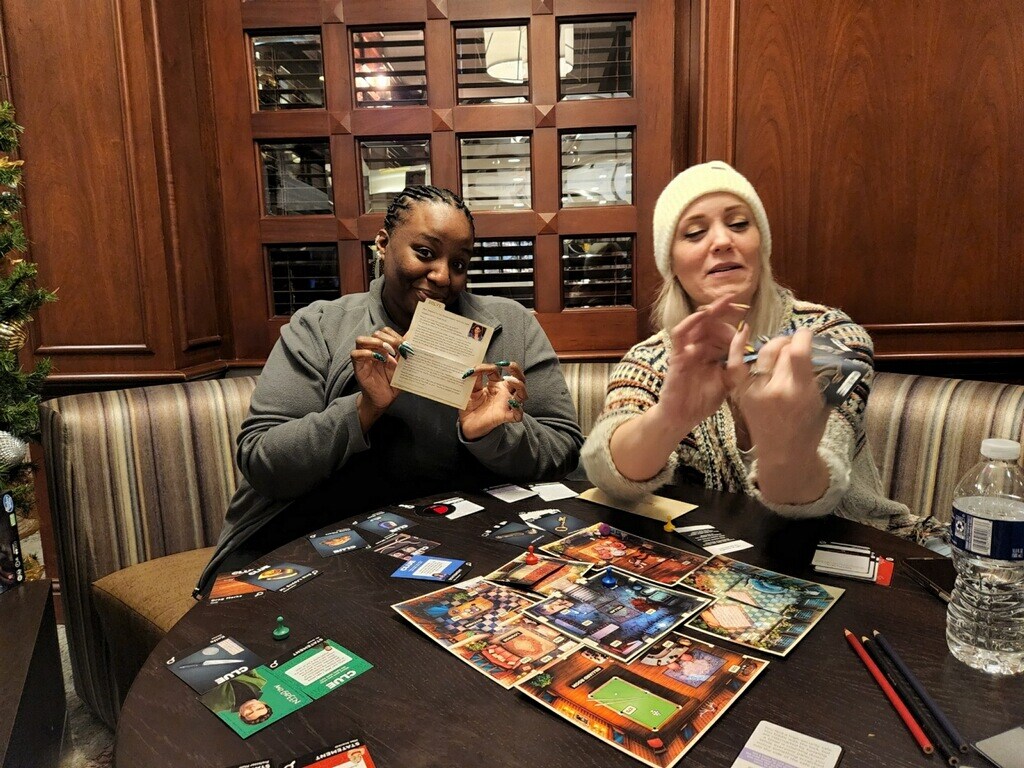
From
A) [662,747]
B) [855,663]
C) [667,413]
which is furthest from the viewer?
[667,413]

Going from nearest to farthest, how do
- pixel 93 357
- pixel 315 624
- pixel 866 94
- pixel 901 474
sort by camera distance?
pixel 315 624, pixel 901 474, pixel 866 94, pixel 93 357

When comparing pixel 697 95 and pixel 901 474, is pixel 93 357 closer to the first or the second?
pixel 697 95

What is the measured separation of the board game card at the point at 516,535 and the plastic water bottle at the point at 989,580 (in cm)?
58

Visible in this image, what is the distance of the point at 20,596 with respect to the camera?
145cm

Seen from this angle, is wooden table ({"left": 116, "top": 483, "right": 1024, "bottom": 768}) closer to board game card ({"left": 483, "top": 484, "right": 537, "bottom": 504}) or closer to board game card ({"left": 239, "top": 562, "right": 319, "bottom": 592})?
board game card ({"left": 239, "top": 562, "right": 319, "bottom": 592})

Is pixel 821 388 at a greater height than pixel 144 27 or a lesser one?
lesser

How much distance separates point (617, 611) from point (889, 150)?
1965 millimetres

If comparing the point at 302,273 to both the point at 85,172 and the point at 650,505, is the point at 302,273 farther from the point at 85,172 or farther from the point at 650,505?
the point at 650,505

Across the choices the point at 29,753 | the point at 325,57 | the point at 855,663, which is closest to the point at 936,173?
the point at 855,663

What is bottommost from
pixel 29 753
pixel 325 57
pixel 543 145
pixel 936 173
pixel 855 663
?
pixel 29 753

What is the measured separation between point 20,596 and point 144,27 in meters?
1.76

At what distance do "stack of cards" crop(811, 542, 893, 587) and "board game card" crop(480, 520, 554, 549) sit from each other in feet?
1.42

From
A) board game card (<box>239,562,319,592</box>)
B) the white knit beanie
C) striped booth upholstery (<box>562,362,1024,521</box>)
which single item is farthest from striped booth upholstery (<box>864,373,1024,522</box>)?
board game card (<box>239,562,319,592</box>)

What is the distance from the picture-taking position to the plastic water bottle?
71 cm
